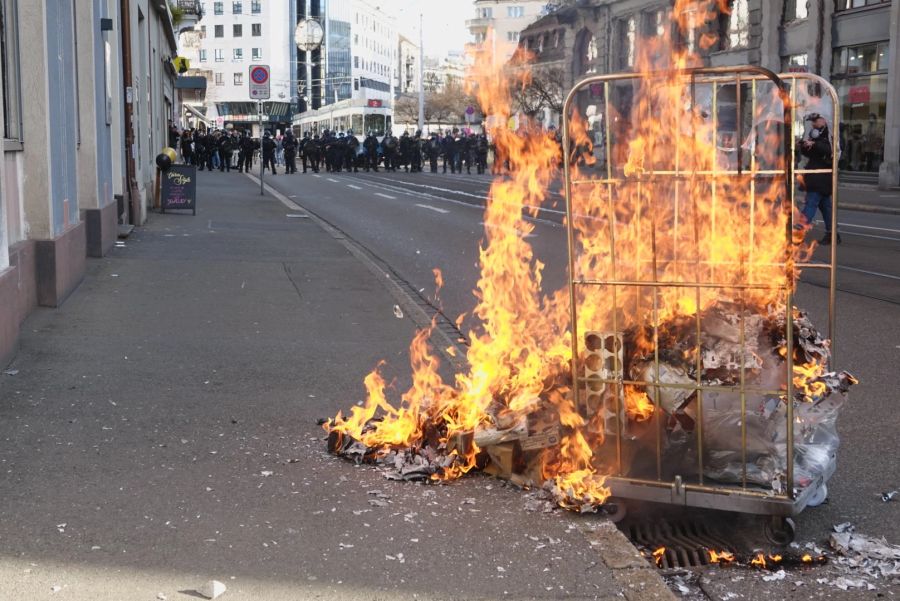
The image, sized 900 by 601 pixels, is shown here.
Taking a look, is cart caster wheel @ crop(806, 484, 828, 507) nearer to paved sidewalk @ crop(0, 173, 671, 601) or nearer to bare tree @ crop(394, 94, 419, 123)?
paved sidewalk @ crop(0, 173, 671, 601)

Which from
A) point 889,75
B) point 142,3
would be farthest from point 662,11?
point 142,3

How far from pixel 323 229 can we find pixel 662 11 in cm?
2908

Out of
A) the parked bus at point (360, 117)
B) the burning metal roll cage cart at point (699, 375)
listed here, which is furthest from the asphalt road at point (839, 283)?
the parked bus at point (360, 117)

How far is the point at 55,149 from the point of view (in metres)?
9.84

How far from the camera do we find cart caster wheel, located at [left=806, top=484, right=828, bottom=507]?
15.1ft

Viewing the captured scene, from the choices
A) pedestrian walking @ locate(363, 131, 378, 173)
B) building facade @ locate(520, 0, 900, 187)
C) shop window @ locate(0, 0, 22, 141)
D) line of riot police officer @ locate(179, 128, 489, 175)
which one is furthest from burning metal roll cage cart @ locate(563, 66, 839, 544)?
pedestrian walking @ locate(363, 131, 378, 173)

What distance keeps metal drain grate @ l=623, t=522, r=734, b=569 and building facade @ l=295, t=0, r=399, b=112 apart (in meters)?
130

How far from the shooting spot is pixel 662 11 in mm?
43906

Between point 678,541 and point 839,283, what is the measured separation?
8.57 meters

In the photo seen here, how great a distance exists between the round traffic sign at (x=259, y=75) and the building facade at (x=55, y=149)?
412 inches

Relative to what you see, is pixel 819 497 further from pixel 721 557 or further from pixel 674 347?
pixel 674 347

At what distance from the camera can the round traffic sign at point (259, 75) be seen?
90.2 feet

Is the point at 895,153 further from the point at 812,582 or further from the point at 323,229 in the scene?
the point at 812,582

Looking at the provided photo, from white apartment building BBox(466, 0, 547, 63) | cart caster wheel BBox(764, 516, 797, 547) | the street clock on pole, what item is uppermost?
white apartment building BBox(466, 0, 547, 63)
